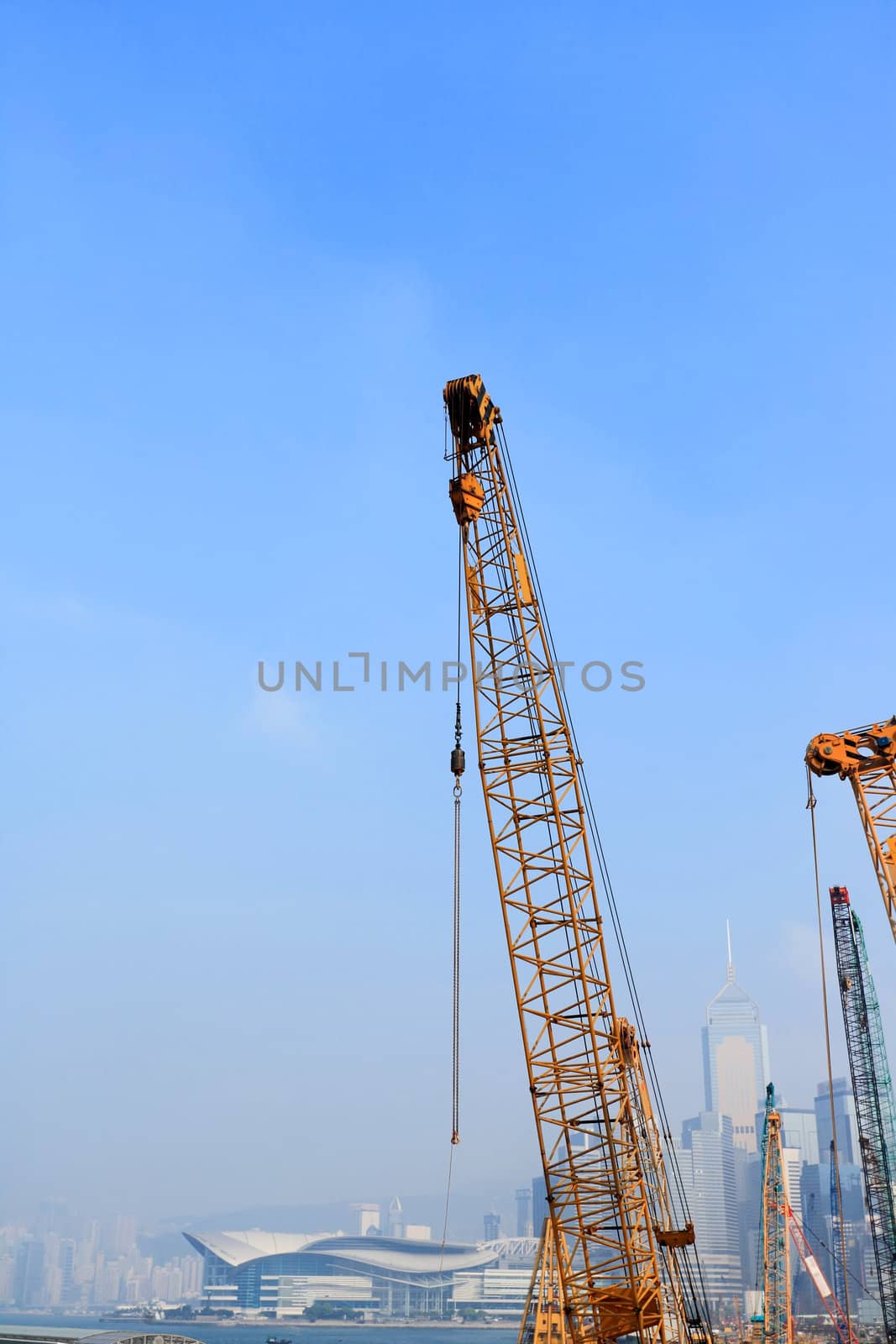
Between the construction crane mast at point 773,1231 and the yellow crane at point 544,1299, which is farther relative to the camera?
the construction crane mast at point 773,1231

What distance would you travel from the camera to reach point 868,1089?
81438mm

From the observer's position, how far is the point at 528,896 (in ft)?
110

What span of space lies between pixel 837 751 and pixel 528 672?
8.95 metres

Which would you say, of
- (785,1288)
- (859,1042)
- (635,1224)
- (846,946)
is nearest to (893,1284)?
(785,1288)

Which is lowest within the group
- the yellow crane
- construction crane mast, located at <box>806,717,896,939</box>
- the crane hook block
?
the yellow crane

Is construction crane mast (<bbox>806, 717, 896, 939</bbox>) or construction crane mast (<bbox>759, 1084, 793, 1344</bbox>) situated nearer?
construction crane mast (<bbox>806, 717, 896, 939</bbox>)

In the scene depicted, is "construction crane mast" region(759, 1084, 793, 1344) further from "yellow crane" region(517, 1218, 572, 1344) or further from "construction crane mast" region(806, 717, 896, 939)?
"construction crane mast" region(806, 717, 896, 939)

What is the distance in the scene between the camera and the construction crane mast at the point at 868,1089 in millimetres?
77375

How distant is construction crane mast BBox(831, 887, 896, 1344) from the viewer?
7738cm

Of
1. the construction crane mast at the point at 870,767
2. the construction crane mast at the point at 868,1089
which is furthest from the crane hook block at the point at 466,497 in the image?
the construction crane mast at the point at 868,1089

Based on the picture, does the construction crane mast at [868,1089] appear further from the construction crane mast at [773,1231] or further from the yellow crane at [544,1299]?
the yellow crane at [544,1299]

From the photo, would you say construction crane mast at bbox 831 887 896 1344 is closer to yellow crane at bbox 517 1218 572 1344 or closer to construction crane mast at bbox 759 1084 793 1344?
construction crane mast at bbox 759 1084 793 1344

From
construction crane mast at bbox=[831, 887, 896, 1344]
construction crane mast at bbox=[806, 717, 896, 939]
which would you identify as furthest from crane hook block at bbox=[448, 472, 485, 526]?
construction crane mast at bbox=[831, 887, 896, 1344]

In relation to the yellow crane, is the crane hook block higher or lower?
higher
